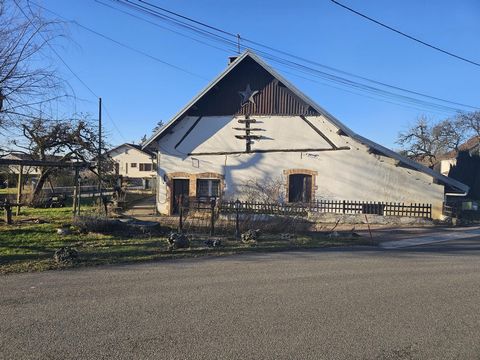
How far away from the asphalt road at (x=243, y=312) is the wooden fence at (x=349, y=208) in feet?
32.1

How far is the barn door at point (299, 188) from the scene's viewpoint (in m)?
20.5

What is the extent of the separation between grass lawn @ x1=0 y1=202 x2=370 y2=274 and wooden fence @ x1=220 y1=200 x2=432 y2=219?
4787 millimetres

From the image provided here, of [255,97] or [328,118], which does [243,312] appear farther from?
[255,97]

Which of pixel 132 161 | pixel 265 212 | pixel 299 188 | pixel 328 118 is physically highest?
pixel 132 161

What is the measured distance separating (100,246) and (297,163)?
11.6 metres

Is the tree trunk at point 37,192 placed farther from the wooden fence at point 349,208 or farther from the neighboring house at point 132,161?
the neighboring house at point 132,161

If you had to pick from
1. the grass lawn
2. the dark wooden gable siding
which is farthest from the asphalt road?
the dark wooden gable siding

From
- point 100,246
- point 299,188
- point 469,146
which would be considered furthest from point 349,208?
point 469,146

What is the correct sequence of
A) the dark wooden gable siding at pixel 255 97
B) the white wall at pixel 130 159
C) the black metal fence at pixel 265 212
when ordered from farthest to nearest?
the white wall at pixel 130 159
the dark wooden gable siding at pixel 255 97
the black metal fence at pixel 265 212

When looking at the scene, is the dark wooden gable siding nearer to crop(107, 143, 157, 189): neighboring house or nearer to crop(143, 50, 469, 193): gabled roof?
crop(143, 50, 469, 193): gabled roof

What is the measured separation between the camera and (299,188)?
20.6m

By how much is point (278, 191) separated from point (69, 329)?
1604 centimetres

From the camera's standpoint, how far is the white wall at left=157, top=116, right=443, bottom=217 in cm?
1958

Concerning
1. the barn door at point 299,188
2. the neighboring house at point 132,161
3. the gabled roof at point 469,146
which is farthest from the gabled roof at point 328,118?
the neighboring house at point 132,161
